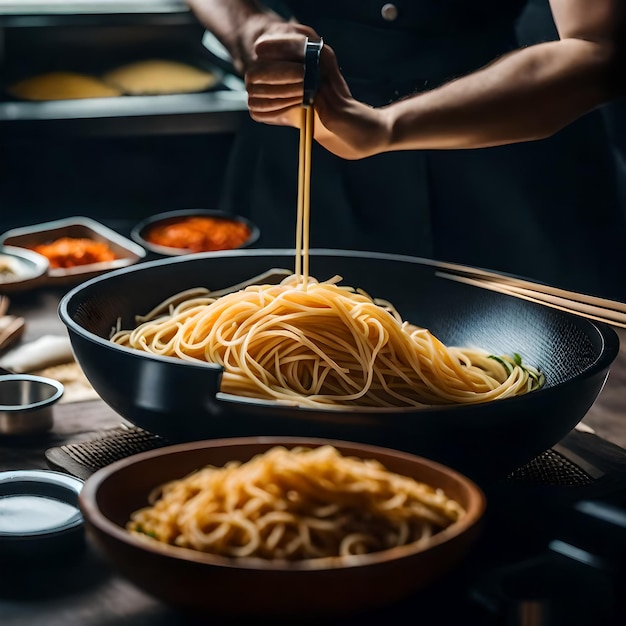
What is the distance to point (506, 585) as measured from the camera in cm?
102

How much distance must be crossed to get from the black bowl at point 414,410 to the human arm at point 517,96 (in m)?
0.45

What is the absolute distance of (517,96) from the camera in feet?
6.71

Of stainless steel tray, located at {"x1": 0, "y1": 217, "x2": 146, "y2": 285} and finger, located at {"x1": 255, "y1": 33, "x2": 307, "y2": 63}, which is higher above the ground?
finger, located at {"x1": 255, "y1": 33, "x2": 307, "y2": 63}

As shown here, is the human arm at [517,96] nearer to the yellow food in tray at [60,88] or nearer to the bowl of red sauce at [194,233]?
the bowl of red sauce at [194,233]

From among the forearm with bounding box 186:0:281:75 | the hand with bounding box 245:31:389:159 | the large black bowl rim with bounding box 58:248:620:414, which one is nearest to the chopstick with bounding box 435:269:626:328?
the large black bowl rim with bounding box 58:248:620:414

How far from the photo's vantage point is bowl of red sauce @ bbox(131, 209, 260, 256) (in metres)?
2.81

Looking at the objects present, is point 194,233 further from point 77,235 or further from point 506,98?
point 506,98

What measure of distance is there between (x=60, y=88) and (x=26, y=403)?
7.91 ft

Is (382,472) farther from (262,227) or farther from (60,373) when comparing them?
(262,227)

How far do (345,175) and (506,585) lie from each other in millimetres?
1970

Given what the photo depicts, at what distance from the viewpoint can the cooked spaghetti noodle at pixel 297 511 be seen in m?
0.99

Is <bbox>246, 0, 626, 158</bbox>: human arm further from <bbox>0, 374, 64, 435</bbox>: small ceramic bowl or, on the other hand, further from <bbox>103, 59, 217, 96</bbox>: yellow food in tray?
<bbox>103, 59, 217, 96</bbox>: yellow food in tray

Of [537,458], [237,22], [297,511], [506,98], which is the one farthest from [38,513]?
[237,22]

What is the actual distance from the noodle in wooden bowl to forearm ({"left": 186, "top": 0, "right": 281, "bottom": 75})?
1.36 meters
